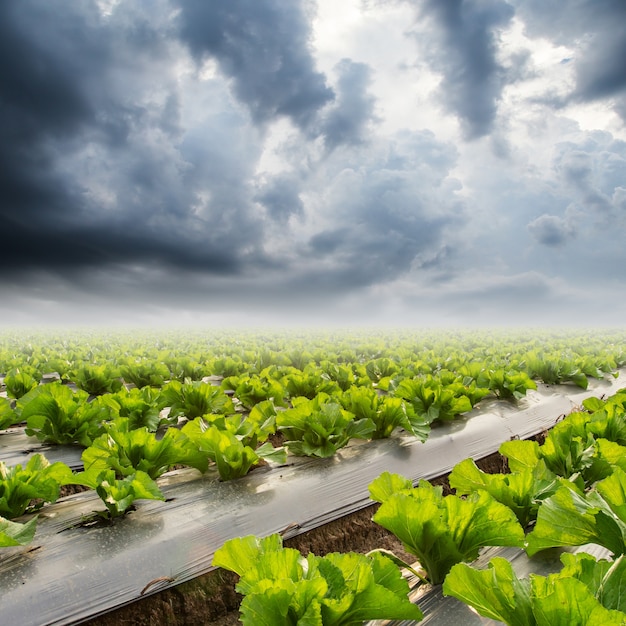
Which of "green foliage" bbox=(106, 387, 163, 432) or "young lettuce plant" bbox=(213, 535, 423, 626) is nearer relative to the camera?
"young lettuce plant" bbox=(213, 535, 423, 626)

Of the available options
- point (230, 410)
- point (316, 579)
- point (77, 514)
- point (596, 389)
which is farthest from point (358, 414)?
point (596, 389)

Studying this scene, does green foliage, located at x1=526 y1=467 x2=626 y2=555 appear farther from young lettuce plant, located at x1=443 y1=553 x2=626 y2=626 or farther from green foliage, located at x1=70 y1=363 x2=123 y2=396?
green foliage, located at x1=70 y1=363 x2=123 y2=396

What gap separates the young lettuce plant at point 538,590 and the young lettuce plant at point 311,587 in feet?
0.70

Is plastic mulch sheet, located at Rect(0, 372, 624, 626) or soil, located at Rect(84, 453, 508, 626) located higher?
plastic mulch sheet, located at Rect(0, 372, 624, 626)

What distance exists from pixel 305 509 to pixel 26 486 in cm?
157

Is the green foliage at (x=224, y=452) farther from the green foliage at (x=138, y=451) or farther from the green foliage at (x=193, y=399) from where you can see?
the green foliage at (x=193, y=399)

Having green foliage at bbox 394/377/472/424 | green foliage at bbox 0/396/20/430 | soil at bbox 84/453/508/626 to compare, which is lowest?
A: soil at bbox 84/453/508/626

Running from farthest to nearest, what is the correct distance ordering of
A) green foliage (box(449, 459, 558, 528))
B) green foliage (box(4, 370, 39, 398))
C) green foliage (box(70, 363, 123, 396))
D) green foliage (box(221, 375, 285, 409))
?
green foliage (box(70, 363, 123, 396)) < green foliage (box(4, 370, 39, 398)) < green foliage (box(221, 375, 285, 409)) < green foliage (box(449, 459, 558, 528))

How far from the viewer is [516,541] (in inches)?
74.7

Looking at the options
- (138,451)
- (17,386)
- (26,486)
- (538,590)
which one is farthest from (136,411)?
(538,590)

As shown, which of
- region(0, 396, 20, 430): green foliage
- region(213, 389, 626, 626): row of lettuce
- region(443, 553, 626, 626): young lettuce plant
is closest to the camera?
region(443, 553, 626, 626): young lettuce plant

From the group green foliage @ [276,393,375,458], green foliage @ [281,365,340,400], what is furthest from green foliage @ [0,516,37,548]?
green foliage @ [281,365,340,400]

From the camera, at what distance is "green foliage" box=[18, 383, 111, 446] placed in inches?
134

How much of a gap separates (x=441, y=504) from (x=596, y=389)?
6504mm
